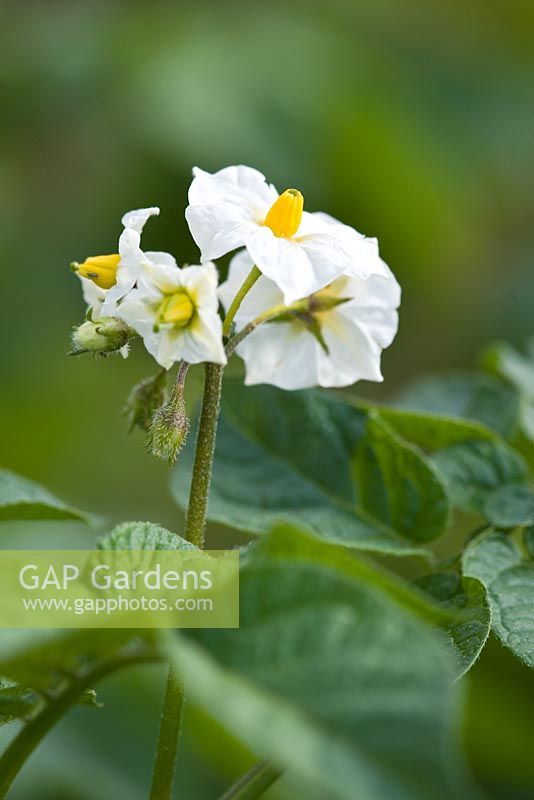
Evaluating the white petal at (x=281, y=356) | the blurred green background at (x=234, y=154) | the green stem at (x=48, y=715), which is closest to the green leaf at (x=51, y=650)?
the green stem at (x=48, y=715)

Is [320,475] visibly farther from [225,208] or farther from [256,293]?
[225,208]

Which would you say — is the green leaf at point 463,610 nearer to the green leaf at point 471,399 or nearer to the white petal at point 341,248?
the white petal at point 341,248

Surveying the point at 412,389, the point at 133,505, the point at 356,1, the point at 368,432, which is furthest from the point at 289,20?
the point at 368,432

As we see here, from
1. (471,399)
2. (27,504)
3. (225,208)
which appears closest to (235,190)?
(225,208)

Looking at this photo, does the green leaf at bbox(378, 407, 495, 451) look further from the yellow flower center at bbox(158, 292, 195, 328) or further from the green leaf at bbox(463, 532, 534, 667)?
the yellow flower center at bbox(158, 292, 195, 328)

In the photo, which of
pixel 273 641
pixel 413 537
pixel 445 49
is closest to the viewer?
pixel 273 641

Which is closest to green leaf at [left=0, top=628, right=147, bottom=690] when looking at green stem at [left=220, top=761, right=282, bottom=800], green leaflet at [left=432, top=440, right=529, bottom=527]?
green stem at [left=220, top=761, right=282, bottom=800]

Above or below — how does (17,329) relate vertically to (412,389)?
below

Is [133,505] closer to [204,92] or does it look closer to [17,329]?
[17,329]
